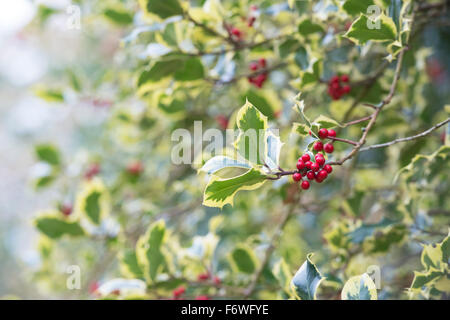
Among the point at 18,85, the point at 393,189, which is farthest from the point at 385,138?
the point at 18,85

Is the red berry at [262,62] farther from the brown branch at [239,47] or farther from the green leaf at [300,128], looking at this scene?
the green leaf at [300,128]

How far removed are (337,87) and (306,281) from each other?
0.65m

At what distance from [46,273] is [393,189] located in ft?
5.39

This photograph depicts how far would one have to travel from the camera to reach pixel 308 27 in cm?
117

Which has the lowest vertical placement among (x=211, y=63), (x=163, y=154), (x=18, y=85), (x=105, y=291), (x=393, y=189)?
(x=105, y=291)

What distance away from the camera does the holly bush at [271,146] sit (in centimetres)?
86

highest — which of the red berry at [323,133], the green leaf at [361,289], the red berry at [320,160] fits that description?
the red berry at [323,133]

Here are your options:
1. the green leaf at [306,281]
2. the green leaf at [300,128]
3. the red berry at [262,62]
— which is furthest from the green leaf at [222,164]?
the red berry at [262,62]

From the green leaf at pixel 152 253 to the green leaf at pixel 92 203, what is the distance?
1.42 feet

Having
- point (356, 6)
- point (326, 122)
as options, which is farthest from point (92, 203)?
point (356, 6)

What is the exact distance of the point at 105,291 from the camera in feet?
3.77

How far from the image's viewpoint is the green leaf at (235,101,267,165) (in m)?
0.79

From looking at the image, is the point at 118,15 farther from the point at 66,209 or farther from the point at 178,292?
the point at 178,292

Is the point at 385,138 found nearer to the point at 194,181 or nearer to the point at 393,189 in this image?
the point at 393,189
